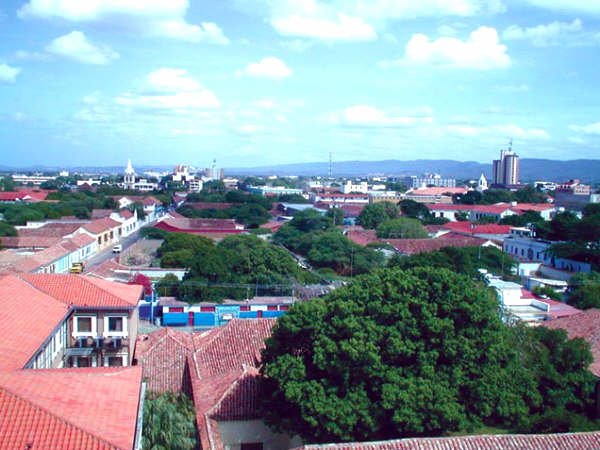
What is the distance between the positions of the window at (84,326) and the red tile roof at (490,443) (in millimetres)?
9655

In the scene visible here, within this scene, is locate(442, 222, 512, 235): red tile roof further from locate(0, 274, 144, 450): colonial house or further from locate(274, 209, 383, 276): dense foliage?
locate(0, 274, 144, 450): colonial house

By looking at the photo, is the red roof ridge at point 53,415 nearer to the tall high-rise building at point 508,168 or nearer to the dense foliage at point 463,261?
the dense foliage at point 463,261

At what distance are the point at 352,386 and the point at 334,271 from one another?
2794 centimetres

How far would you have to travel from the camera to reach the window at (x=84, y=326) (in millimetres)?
18555

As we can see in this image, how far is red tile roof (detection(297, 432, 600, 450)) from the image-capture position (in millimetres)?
11227

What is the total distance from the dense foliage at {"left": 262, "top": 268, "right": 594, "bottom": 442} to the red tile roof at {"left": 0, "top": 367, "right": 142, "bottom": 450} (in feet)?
11.8

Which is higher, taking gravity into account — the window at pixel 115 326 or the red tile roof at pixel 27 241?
the window at pixel 115 326

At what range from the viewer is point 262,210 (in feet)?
228

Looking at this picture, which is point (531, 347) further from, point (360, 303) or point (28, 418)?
point (28, 418)

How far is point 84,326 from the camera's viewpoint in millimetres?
18609

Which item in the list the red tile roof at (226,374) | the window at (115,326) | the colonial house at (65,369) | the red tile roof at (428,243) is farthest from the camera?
the red tile roof at (428,243)

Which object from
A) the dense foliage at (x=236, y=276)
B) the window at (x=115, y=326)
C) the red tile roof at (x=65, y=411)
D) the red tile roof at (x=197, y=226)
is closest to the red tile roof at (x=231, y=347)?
the window at (x=115, y=326)

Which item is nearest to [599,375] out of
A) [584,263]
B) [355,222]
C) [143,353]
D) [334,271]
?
[143,353]

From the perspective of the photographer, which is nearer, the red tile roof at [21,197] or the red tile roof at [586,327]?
the red tile roof at [586,327]
